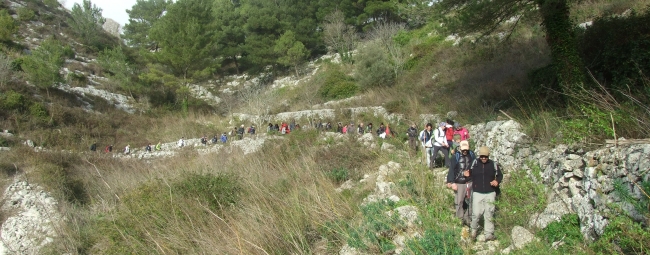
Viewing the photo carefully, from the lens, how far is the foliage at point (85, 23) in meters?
40.1

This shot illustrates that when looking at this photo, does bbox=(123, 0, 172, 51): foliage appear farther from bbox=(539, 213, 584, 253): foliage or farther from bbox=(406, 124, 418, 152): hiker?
bbox=(539, 213, 584, 253): foliage

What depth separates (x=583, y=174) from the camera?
11.9 ft

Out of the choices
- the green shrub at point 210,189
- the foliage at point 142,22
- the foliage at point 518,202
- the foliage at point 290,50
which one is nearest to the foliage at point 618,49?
the foliage at point 518,202

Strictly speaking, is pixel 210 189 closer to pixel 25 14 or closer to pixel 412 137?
pixel 412 137

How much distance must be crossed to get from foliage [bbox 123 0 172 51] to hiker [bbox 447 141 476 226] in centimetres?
4327

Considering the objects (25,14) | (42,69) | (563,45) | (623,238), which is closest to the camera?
(623,238)

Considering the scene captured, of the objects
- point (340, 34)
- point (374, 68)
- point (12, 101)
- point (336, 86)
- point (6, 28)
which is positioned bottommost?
point (336, 86)

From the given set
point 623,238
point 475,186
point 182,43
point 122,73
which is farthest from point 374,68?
point 122,73

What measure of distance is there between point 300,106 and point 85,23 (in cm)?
3108

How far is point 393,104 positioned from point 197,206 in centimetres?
1193

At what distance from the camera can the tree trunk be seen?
6938mm

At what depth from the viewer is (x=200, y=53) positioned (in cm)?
3000

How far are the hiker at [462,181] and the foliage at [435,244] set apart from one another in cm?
100

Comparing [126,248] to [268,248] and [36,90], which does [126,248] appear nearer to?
[268,248]
